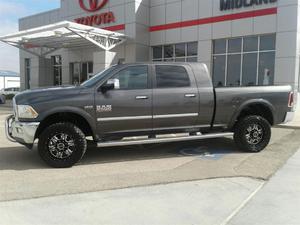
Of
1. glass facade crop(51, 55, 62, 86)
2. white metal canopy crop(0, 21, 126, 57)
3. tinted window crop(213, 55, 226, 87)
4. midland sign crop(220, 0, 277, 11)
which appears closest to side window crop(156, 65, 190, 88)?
midland sign crop(220, 0, 277, 11)

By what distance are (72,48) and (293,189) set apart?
25418mm

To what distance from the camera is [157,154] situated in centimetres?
816

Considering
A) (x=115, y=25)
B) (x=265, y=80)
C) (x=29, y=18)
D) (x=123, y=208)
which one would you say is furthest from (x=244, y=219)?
(x=29, y=18)

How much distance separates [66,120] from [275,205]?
4187 millimetres

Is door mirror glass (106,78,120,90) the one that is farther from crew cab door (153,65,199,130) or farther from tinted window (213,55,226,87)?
tinted window (213,55,226,87)

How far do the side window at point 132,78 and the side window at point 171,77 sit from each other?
0.29m

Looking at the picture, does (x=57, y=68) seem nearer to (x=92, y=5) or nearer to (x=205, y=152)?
(x=92, y=5)

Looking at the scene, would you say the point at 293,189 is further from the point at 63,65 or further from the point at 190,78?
the point at 63,65

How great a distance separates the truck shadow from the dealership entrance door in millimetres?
19662

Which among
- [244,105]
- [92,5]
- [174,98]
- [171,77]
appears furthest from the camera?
[92,5]

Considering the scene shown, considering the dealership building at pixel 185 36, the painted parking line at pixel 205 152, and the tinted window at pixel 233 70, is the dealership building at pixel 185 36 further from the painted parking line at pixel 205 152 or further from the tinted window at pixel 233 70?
the painted parking line at pixel 205 152

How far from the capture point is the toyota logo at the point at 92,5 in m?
26.1

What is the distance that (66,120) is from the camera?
23.7ft

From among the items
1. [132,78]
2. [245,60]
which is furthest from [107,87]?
[245,60]
